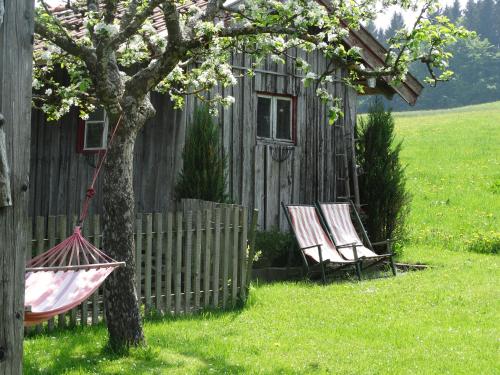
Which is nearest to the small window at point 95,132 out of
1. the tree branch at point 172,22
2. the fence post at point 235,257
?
the fence post at point 235,257

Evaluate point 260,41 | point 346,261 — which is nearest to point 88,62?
A: point 260,41

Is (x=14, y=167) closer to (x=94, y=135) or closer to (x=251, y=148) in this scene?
(x=94, y=135)

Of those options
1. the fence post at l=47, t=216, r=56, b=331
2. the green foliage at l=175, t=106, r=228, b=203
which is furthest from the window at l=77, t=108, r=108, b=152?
the fence post at l=47, t=216, r=56, b=331

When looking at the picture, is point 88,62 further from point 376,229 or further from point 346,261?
point 376,229

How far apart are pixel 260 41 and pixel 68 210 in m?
5.94

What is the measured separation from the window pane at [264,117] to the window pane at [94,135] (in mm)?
2623

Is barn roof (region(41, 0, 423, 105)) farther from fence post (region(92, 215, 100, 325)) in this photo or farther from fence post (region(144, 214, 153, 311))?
fence post (region(92, 215, 100, 325))

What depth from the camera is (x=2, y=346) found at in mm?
3031

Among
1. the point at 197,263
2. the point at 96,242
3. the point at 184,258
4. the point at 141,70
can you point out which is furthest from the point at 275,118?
the point at 141,70

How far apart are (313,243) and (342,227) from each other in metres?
1.03

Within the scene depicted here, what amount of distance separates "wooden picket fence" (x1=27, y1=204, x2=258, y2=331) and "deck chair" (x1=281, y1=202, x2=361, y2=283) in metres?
2.21

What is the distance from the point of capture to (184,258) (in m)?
8.76

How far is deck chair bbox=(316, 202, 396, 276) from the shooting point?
11.9 metres

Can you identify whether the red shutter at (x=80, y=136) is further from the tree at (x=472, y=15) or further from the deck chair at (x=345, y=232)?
the tree at (x=472, y=15)
